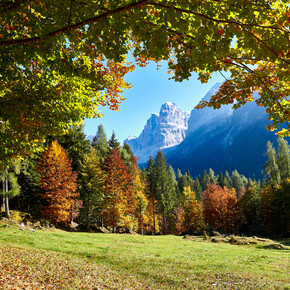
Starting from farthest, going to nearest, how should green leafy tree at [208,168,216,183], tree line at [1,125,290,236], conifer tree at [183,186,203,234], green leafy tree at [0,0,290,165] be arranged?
green leafy tree at [208,168,216,183] < conifer tree at [183,186,203,234] < tree line at [1,125,290,236] < green leafy tree at [0,0,290,165]

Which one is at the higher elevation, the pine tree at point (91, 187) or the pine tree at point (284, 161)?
the pine tree at point (284, 161)

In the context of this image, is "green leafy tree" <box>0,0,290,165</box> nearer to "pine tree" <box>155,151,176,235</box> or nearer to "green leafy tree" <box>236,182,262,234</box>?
"pine tree" <box>155,151,176,235</box>

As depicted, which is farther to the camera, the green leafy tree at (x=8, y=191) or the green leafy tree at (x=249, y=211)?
the green leafy tree at (x=249, y=211)

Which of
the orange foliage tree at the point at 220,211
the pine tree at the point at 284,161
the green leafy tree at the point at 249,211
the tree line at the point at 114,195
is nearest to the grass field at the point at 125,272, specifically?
the tree line at the point at 114,195

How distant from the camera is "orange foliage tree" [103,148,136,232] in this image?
25.6 metres

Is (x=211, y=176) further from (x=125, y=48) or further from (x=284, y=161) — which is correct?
(x=125, y=48)


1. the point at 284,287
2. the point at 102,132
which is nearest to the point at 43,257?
the point at 284,287

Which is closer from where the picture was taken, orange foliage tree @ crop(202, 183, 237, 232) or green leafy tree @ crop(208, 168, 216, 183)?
orange foliage tree @ crop(202, 183, 237, 232)

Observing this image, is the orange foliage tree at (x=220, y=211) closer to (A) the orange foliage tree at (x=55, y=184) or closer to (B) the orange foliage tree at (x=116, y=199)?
(B) the orange foliage tree at (x=116, y=199)

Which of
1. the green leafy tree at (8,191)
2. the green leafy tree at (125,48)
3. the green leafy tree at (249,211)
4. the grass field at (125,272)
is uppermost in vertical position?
the green leafy tree at (125,48)

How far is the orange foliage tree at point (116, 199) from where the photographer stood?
25562 mm

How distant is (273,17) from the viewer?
285 centimetres

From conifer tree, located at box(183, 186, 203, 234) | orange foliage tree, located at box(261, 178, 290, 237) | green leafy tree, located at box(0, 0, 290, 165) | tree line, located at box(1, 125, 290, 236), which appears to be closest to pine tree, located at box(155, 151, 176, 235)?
tree line, located at box(1, 125, 290, 236)

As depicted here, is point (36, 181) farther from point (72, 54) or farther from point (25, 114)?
point (72, 54)
